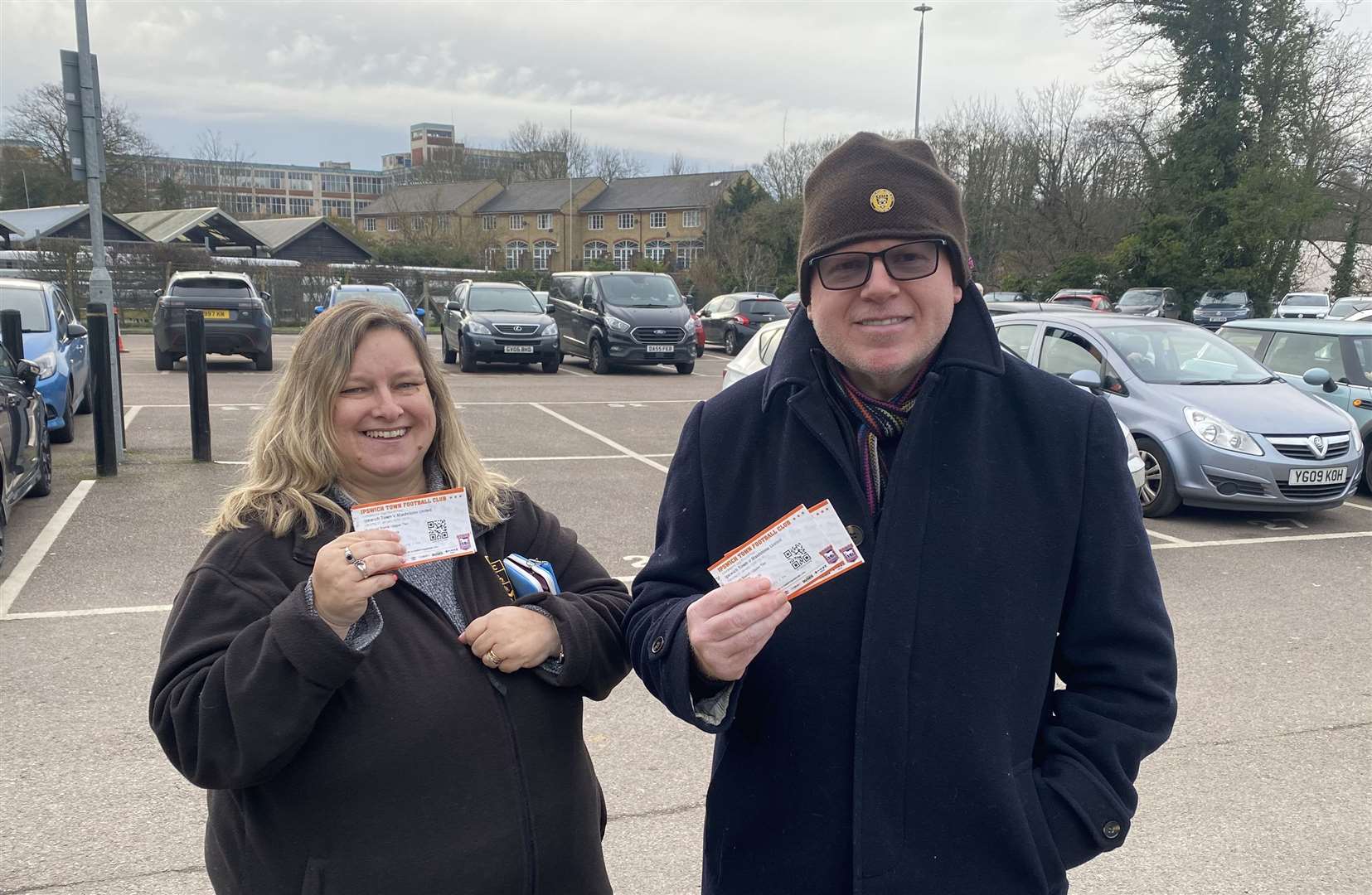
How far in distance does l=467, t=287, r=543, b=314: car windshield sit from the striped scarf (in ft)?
59.6

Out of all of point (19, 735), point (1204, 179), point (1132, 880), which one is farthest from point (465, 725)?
point (1204, 179)

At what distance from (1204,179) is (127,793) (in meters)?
34.5

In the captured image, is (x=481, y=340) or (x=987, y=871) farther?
(x=481, y=340)

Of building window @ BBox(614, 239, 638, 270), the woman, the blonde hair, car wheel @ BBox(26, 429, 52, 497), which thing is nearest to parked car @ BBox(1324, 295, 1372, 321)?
car wheel @ BBox(26, 429, 52, 497)

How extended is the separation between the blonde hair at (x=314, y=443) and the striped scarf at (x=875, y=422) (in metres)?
0.75

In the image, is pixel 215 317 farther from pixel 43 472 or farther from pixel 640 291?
pixel 43 472

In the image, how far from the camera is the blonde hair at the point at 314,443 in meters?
1.88

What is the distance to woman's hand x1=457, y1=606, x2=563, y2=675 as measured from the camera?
5.93 ft

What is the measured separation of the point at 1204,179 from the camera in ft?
103

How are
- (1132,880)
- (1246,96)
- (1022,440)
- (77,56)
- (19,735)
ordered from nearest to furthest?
(1022,440) < (1132,880) < (19,735) < (77,56) < (1246,96)

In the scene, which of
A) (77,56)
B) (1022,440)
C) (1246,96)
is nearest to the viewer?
(1022,440)

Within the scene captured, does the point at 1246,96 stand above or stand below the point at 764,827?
above

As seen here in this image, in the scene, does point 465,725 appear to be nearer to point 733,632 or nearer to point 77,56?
point 733,632

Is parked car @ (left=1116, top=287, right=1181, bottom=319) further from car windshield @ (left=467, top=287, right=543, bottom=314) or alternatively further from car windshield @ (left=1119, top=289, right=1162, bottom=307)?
car windshield @ (left=467, top=287, right=543, bottom=314)
